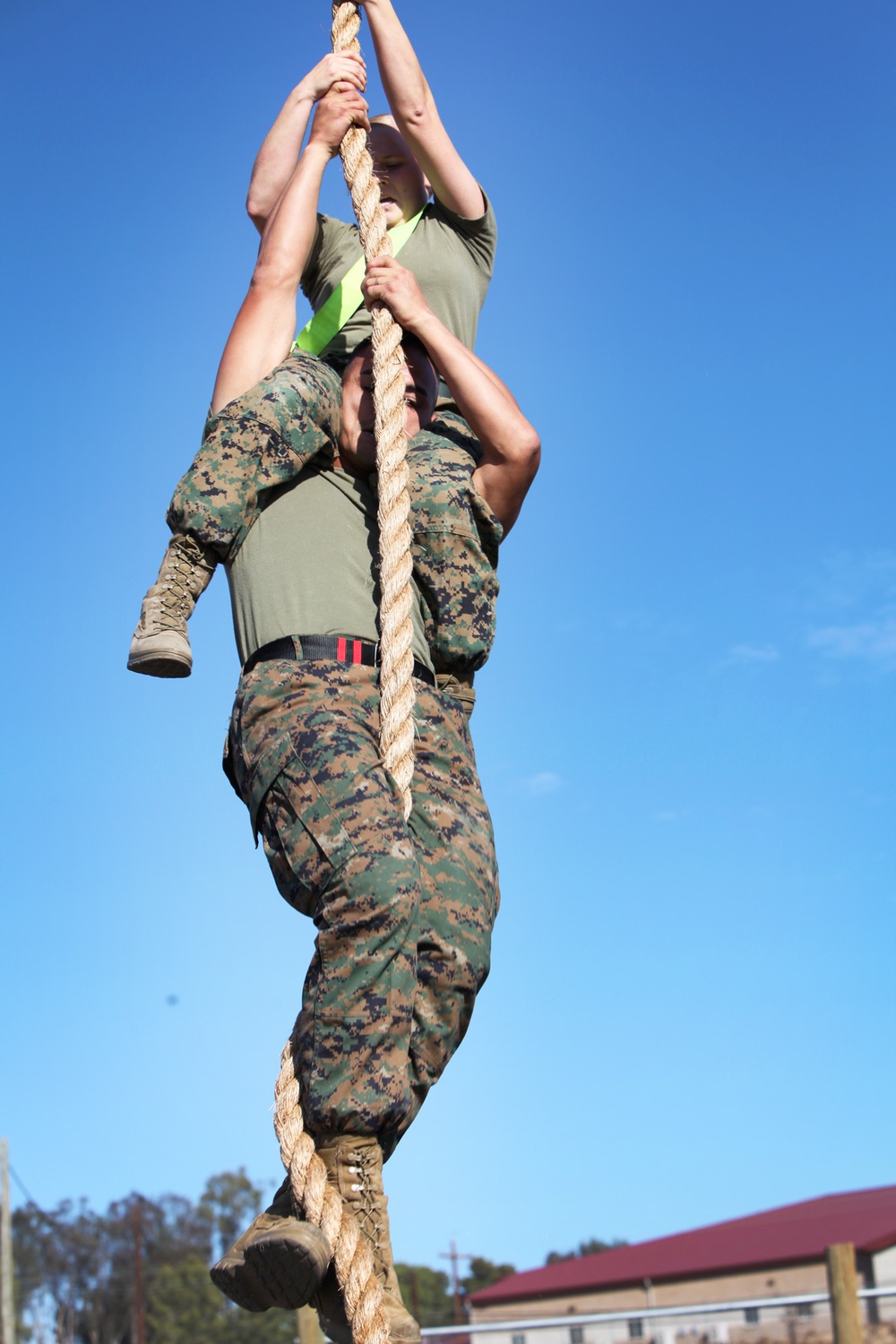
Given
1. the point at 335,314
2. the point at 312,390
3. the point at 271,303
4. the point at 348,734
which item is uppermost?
the point at 335,314

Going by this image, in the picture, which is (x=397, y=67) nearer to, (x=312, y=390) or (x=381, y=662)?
(x=312, y=390)

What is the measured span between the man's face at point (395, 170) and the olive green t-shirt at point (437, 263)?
63 millimetres

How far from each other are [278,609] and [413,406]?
0.70 m

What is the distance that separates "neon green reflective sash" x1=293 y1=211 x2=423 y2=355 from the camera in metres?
3.31

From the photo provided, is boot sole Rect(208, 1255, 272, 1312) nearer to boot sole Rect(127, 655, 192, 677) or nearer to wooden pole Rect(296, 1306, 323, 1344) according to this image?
boot sole Rect(127, 655, 192, 677)

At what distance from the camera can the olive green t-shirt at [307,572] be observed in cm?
276

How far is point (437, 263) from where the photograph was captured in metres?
3.50

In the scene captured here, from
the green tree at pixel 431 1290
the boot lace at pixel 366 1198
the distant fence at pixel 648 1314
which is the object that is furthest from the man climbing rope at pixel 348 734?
the green tree at pixel 431 1290

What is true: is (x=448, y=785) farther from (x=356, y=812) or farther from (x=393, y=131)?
(x=393, y=131)

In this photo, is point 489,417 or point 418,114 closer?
point 489,417

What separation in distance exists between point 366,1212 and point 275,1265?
8.3 inches

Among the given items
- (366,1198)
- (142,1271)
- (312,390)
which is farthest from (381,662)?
(142,1271)

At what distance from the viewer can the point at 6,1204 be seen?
27.8 m

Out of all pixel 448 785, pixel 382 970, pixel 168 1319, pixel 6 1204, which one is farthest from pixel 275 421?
pixel 168 1319
